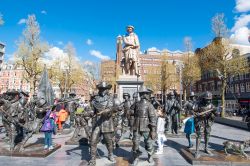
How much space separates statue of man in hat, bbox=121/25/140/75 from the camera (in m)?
17.3

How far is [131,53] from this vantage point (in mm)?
17250

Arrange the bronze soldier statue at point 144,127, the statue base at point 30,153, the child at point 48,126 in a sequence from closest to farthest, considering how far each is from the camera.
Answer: the bronze soldier statue at point 144,127 < the statue base at point 30,153 < the child at point 48,126

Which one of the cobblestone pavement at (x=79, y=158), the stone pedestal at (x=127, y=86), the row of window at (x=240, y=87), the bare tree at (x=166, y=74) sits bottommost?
the cobblestone pavement at (x=79, y=158)

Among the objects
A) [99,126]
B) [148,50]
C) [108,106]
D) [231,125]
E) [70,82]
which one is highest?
[148,50]

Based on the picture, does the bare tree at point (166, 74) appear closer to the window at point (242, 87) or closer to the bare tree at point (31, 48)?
the window at point (242, 87)

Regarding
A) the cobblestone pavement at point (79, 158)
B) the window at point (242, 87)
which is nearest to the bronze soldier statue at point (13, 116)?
the cobblestone pavement at point (79, 158)

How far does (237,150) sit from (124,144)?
4469 millimetres

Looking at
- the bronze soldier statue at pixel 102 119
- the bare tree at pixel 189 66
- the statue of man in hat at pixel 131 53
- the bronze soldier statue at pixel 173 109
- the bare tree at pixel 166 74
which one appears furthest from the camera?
the bare tree at pixel 166 74

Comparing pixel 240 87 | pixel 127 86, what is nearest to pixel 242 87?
pixel 240 87

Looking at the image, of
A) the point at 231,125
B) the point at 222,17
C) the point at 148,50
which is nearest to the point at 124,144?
the point at 231,125

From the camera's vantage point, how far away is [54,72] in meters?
43.5

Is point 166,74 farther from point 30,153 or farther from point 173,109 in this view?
point 30,153

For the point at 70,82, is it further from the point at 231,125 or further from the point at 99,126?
the point at 99,126

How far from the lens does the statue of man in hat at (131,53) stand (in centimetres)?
1730
